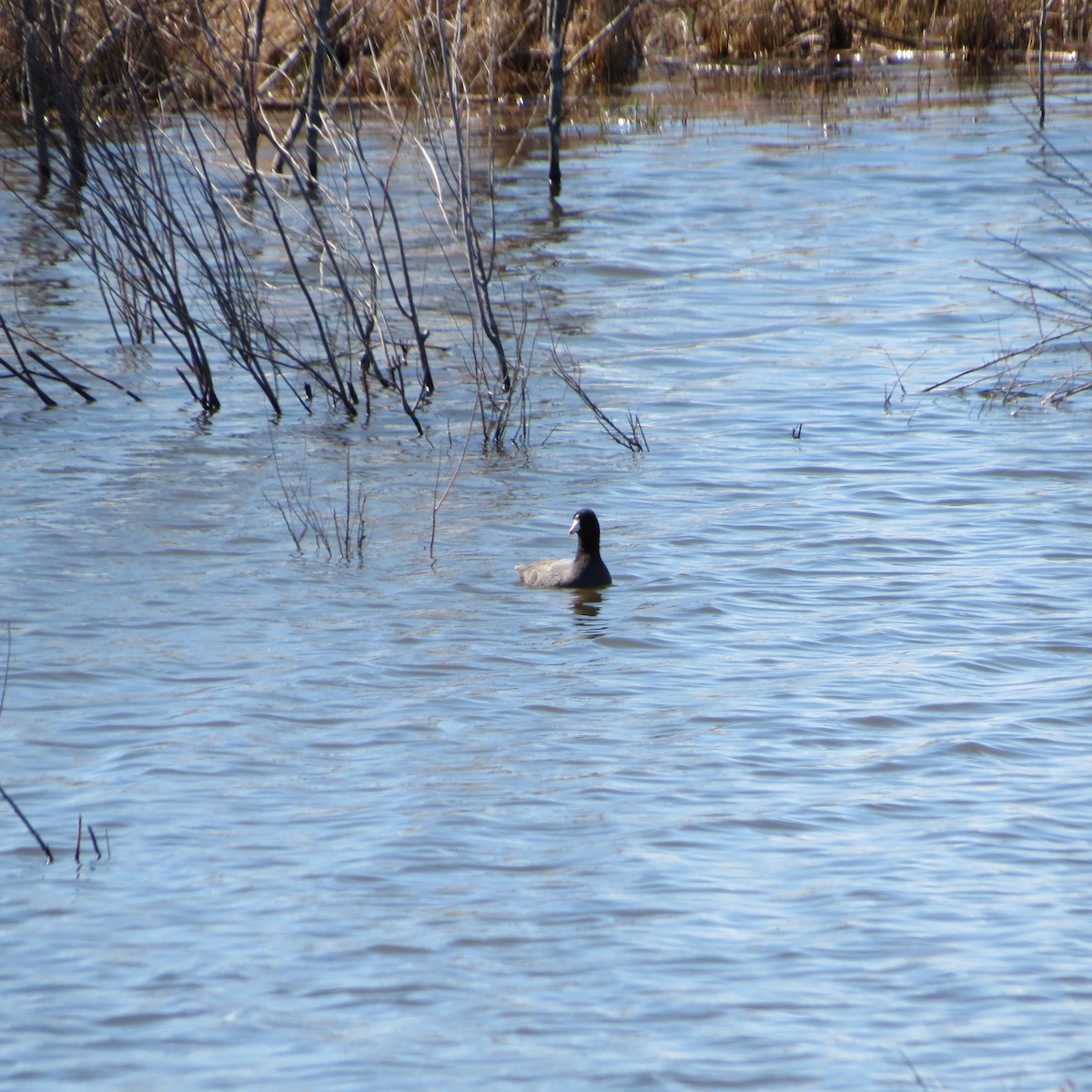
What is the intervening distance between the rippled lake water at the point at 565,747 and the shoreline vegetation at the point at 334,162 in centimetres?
64

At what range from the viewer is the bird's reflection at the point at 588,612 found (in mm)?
7957

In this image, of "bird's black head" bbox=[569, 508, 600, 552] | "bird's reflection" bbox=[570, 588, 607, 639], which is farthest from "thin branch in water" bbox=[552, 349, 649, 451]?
"bird's reflection" bbox=[570, 588, 607, 639]

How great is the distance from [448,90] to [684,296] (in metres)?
6.70

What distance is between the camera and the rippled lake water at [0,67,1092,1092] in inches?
178

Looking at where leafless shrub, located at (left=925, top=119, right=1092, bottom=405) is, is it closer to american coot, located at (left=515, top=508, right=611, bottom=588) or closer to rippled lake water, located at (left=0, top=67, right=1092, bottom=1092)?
rippled lake water, located at (left=0, top=67, right=1092, bottom=1092)

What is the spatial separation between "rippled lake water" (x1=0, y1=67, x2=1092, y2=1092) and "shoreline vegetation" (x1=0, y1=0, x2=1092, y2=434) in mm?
636

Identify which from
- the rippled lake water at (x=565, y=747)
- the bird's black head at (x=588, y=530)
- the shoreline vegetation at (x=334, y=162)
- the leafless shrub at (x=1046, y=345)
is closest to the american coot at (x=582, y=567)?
the bird's black head at (x=588, y=530)

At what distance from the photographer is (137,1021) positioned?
4.49 m

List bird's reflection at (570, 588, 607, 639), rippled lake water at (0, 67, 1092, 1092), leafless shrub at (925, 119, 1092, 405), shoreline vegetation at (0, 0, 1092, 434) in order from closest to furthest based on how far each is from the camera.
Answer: rippled lake water at (0, 67, 1092, 1092)
bird's reflection at (570, 588, 607, 639)
shoreline vegetation at (0, 0, 1092, 434)
leafless shrub at (925, 119, 1092, 405)

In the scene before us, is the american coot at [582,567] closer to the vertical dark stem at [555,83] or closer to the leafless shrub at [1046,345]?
the leafless shrub at [1046,345]

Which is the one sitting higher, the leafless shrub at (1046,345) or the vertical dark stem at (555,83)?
the vertical dark stem at (555,83)

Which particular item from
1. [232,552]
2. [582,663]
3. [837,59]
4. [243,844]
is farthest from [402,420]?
[837,59]

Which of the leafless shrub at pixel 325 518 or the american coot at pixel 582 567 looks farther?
the leafless shrub at pixel 325 518

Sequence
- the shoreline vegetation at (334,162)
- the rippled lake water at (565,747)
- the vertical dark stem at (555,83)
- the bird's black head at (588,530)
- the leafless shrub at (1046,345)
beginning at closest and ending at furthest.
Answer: the rippled lake water at (565,747) < the bird's black head at (588,530) < the shoreline vegetation at (334,162) < the leafless shrub at (1046,345) < the vertical dark stem at (555,83)
